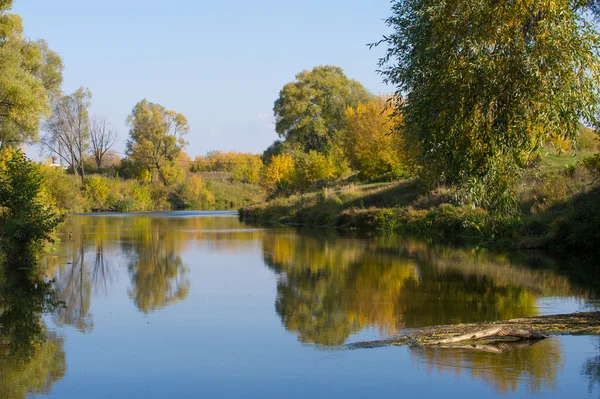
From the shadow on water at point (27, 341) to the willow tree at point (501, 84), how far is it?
6839 mm

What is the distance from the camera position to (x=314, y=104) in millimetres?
82062

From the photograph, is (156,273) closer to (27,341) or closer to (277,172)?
(27,341)

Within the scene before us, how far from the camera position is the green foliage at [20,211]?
798 inches

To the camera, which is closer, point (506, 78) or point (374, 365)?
point (374, 365)

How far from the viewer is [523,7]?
1070 centimetres

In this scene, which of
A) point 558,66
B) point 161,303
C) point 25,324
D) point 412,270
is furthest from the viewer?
point 412,270

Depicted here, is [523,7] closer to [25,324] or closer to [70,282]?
[25,324]

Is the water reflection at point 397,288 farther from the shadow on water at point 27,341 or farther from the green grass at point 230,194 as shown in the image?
the green grass at point 230,194

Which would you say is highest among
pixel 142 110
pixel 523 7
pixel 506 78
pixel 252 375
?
pixel 142 110

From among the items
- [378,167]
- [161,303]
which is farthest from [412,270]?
[378,167]

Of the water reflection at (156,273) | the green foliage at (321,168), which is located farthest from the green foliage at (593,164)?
the green foliage at (321,168)

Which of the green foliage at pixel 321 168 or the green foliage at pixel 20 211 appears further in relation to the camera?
the green foliage at pixel 321 168

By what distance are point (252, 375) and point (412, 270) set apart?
38.2ft

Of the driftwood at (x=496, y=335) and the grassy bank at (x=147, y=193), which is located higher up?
the grassy bank at (x=147, y=193)
